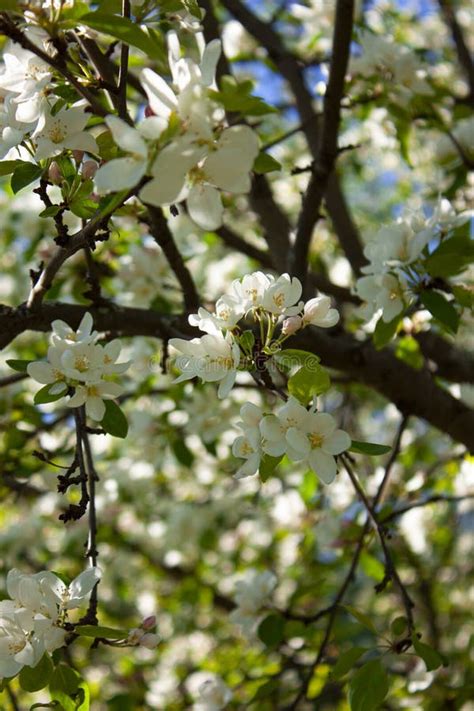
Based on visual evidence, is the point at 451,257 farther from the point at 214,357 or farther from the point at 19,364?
the point at 19,364

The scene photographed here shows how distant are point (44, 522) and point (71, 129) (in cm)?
251

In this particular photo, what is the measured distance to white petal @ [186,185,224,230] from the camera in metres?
0.90

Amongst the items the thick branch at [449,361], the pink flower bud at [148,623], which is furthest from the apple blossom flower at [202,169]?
the thick branch at [449,361]

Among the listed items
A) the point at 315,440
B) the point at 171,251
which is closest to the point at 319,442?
the point at 315,440

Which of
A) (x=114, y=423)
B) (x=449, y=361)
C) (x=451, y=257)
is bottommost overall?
(x=449, y=361)

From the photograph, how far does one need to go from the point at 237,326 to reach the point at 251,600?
3.70 ft

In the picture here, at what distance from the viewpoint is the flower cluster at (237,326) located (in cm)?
107

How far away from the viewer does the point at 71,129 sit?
1073 millimetres

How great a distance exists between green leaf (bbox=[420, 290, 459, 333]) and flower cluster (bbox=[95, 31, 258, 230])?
0.57 meters

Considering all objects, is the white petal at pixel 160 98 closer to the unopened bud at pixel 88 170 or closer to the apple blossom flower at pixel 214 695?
the unopened bud at pixel 88 170

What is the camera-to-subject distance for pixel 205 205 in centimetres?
91

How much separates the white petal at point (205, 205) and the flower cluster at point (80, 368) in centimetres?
35

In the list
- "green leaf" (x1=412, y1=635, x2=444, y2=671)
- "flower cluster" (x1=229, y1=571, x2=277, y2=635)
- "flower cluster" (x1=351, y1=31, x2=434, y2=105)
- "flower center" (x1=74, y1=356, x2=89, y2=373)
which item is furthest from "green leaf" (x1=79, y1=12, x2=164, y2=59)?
"flower cluster" (x1=229, y1=571, x2=277, y2=635)

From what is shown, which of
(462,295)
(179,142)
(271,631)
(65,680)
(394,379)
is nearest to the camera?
(179,142)
